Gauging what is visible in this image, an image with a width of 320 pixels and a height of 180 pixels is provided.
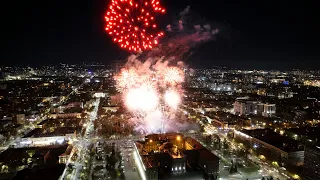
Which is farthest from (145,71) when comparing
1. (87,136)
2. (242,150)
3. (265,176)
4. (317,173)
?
(317,173)

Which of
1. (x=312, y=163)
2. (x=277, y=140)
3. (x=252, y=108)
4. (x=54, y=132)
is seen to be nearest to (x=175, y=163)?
(x=312, y=163)

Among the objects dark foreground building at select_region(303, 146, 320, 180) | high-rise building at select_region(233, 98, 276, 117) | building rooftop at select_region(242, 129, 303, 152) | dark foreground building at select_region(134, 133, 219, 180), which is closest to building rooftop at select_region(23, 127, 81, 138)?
dark foreground building at select_region(134, 133, 219, 180)

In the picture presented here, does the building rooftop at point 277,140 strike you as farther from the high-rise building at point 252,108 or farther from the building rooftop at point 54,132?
the building rooftop at point 54,132

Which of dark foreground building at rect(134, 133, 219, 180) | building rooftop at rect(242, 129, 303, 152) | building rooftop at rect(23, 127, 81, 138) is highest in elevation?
building rooftop at rect(242, 129, 303, 152)

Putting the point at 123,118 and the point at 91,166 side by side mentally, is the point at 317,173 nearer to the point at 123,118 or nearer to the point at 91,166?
the point at 91,166

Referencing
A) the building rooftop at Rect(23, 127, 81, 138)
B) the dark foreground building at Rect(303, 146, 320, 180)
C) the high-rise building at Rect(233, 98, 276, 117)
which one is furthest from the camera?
the high-rise building at Rect(233, 98, 276, 117)

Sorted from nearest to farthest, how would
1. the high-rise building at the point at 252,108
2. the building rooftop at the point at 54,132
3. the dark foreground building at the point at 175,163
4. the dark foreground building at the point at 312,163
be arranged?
the dark foreground building at the point at 312,163
the dark foreground building at the point at 175,163
the building rooftop at the point at 54,132
the high-rise building at the point at 252,108

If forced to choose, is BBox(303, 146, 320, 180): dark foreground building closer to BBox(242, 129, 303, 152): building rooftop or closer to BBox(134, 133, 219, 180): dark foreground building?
BBox(242, 129, 303, 152): building rooftop

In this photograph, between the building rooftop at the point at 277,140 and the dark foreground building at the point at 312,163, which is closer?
the dark foreground building at the point at 312,163

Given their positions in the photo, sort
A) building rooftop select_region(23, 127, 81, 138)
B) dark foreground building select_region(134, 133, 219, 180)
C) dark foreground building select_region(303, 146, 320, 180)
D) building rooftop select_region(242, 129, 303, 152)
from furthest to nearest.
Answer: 1. building rooftop select_region(23, 127, 81, 138)
2. building rooftop select_region(242, 129, 303, 152)
3. dark foreground building select_region(134, 133, 219, 180)
4. dark foreground building select_region(303, 146, 320, 180)

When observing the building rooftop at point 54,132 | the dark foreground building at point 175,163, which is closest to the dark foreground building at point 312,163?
the dark foreground building at point 175,163

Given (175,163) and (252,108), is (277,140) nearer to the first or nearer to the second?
(175,163)

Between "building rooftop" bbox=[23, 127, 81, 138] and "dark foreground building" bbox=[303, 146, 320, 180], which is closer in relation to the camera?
"dark foreground building" bbox=[303, 146, 320, 180]
